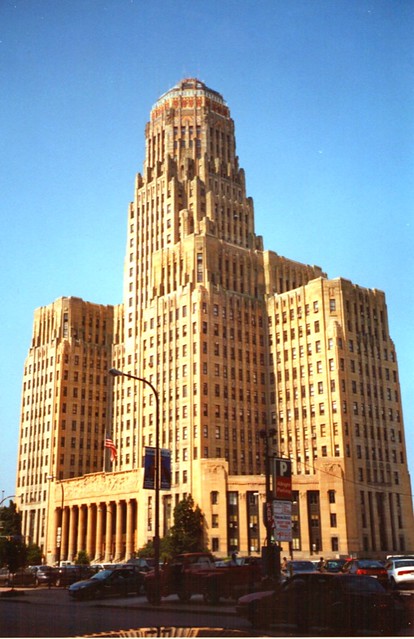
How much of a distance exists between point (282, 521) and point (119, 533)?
8287cm

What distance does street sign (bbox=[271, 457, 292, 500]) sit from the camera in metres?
34.6

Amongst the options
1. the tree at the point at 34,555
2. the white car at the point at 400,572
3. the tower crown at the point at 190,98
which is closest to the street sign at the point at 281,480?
the white car at the point at 400,572

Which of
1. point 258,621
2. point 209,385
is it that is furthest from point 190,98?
point 258,621

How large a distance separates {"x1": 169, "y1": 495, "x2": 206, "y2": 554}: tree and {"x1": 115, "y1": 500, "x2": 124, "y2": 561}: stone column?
1580 cm

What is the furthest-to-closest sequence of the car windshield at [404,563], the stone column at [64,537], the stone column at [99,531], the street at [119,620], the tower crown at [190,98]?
the tower crown at [190,98] → the stone column at [64,537] → the stone column at [99,531] → the car windshield at [404,563] → the street at [119,620]

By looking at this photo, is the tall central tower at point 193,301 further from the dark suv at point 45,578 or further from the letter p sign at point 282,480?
the letter p sign at point 282,480

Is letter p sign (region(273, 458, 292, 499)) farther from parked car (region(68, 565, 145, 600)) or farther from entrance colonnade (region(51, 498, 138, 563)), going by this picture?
entrance colonnade (region(51, 498, 138, 563))

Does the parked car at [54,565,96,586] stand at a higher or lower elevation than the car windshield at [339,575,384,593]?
lower

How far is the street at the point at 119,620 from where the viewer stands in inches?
891

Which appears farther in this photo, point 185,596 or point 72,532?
point 72,532

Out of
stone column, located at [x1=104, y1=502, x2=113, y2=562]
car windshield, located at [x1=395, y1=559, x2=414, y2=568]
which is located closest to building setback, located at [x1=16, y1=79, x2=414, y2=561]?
stone column, located at [x1=104, y1=502, x2=113, y2=562]

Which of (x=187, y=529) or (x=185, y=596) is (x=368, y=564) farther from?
(x=187, y=529)

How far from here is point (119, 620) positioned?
26.8m

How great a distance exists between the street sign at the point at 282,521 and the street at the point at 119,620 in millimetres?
3890
